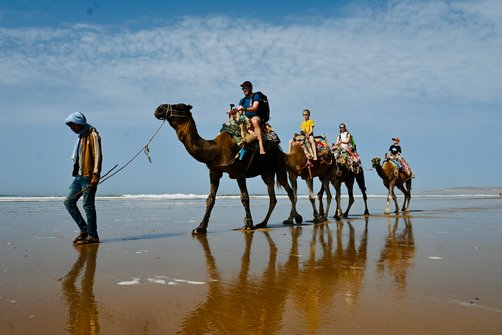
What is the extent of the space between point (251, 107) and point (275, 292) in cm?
643

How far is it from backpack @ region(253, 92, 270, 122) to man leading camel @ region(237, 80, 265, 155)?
8 cm

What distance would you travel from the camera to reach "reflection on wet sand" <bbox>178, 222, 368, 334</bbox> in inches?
115

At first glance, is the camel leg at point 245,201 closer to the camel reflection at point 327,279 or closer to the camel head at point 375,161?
the camel reflection at point 327,279

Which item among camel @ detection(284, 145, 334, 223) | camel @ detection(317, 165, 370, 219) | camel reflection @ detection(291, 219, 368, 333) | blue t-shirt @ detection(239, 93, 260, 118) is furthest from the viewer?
camel @ detection(317, 165, 370, 219)

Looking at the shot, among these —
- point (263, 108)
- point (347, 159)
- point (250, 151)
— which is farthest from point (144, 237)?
point (347, 159)

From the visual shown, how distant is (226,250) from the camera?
20.9 ft

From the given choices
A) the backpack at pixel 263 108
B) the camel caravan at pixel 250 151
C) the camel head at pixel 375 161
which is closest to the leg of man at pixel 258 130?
the camel caravan at pixel 250 151

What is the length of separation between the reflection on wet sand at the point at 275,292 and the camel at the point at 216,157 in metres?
2.97

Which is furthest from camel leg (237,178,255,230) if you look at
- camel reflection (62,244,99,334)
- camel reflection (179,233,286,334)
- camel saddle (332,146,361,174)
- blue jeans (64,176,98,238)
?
camel saddle (332,146,361,174)

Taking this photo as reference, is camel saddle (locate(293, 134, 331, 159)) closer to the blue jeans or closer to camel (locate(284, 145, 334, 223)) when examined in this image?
camel (locate(284, 145, 334, 223))

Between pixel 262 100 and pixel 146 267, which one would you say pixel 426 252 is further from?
pixel 262 100

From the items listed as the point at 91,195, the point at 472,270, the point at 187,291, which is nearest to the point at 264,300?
the point at 187,291

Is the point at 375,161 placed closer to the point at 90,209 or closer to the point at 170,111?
the point at 170,111

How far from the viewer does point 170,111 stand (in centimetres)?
834
